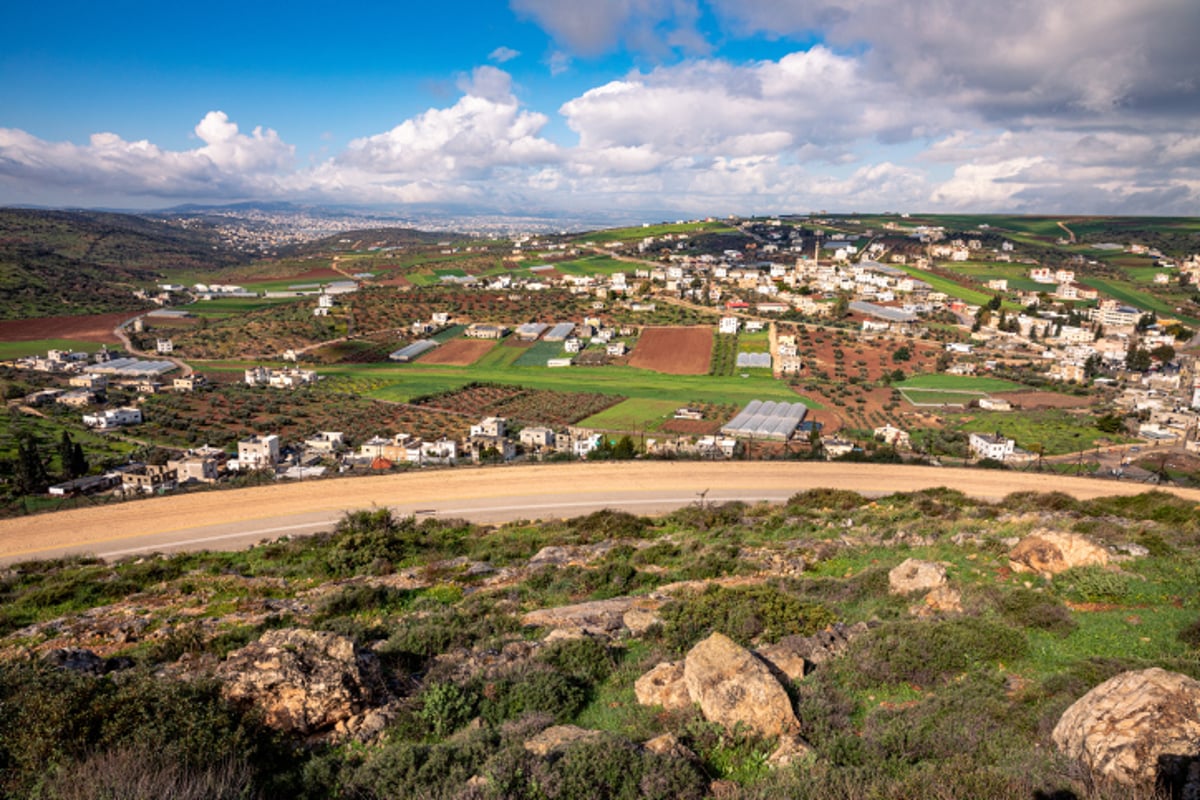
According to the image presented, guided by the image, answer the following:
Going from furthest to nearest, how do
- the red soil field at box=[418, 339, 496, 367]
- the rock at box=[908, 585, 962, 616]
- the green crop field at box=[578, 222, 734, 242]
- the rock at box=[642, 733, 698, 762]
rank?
1. the green crop field at box=[578, 222, 734, 242]
2. the red soil field at box=[418, 339, 496, 367]
3. the rock at box=[908, 585, 962, 616]
4. the rock at box=[642, 733, 698, 762]

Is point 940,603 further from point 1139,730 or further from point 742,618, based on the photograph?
point 1139,730

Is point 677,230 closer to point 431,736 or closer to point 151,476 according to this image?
point 151,476

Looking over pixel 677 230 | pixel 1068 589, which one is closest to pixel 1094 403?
pixel 1068 589

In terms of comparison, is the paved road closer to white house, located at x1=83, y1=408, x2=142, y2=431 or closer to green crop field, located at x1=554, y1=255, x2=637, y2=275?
white house, located at x1=83, y1=408, x2=142, y2=431

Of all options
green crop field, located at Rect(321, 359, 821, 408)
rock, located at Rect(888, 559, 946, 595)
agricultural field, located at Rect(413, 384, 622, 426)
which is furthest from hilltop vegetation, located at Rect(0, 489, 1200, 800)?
green crop field, located at Rect(321, 359, 821, 408)

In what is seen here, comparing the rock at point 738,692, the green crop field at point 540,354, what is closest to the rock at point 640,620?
the rock at point 738,692

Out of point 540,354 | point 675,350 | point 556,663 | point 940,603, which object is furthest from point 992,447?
point 540,354

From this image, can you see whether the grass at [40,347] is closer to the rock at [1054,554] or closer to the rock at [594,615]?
the rock at [594,615]
